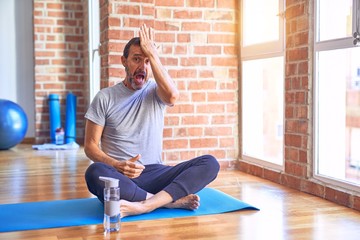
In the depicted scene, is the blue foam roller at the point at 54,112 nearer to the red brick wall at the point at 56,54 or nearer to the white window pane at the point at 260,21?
the red brick wall at the point at 56,54

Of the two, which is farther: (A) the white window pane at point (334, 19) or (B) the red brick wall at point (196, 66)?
(B) the red brick wall at point (196, 66)

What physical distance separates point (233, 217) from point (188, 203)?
0.88 ft

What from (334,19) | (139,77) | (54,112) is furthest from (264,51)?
(54,112)

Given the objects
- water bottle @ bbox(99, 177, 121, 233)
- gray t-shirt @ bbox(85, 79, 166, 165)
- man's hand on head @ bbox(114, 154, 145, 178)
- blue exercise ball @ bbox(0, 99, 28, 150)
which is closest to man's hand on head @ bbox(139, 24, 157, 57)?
gray t-shirt @ bbox(85, 79, 166, 165)

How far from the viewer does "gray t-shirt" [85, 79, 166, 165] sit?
2.96 meters

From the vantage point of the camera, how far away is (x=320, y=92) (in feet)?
11.0

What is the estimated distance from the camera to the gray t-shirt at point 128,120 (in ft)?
9.70

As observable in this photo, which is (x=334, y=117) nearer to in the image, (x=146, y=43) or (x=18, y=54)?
(x=146, y=43)

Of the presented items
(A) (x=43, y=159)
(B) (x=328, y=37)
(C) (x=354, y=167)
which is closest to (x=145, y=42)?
(B) (x=328, y=37)

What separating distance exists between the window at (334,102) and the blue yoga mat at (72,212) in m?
0.67

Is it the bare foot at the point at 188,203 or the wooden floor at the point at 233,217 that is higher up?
the bare foot at the point at 188,203

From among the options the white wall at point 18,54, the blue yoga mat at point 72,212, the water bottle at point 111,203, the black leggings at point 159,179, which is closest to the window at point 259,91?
the blue yoga mat at point 72,212

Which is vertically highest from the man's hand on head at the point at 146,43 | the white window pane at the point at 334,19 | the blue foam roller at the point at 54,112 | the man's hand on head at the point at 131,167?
the white window pane at the point at 334,19

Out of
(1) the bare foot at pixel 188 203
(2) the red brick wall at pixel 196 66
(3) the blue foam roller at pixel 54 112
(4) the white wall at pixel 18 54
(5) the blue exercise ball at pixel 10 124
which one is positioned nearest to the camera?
(1) the bare foot at pixel 188 203
